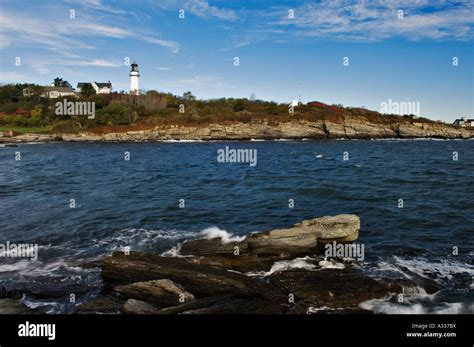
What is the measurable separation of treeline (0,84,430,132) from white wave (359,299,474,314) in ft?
314

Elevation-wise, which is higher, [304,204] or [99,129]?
[99,129]

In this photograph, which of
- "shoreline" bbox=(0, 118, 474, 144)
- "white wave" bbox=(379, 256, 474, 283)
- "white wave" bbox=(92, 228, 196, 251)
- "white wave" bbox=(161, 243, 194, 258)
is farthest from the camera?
"shoreline" bbox=(0, 118, 474, 144)

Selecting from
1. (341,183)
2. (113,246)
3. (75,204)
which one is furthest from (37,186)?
(341,183)

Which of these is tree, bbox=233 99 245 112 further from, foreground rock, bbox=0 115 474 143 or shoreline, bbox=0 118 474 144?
shoreline, bbox=0 118 474 144

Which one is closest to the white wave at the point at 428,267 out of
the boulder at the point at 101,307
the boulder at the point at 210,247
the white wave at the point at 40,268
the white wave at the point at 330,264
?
the white wave at the point at 330,264

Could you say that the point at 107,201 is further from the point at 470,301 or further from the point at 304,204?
the point at 470,301

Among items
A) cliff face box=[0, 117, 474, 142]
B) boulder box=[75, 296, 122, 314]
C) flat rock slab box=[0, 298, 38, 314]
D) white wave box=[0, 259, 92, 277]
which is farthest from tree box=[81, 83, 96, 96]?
boulder box=[75, 296, 122, 314]

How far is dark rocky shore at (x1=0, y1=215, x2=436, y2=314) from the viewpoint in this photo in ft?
32.2

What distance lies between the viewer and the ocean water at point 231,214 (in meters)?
12.8

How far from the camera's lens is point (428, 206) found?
22.8 meters

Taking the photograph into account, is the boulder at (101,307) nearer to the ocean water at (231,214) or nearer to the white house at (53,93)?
the ocean water at (231,214)

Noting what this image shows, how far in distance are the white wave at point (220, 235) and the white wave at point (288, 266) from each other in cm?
248

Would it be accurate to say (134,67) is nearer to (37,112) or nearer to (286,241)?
(37,112)

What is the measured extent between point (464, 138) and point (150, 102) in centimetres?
10313
